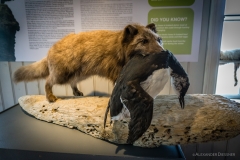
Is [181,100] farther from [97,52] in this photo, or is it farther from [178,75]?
[97,52]

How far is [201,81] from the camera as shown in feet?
4.09

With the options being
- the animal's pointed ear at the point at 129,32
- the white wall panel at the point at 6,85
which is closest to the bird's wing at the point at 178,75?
the animal's pointed ear at the point at 129,32

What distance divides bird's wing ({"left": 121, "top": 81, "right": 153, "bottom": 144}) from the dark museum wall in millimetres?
747

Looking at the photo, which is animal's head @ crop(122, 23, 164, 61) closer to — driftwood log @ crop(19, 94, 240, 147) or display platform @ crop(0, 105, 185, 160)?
driftwood log @ crop(19, 94, 240, 147)

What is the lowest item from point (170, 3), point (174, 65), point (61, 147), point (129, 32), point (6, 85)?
point (61, 147)

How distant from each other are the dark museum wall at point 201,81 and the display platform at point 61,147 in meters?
0.48

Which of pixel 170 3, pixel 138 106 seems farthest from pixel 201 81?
pixel 138 106

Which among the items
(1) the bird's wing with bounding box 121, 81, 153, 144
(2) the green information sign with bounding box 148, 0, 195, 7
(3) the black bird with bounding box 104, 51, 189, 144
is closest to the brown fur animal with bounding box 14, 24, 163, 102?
(3) the black bird with bounding box 104, 51, 189, 144

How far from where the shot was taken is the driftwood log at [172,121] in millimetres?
758

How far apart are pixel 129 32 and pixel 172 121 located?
48cm

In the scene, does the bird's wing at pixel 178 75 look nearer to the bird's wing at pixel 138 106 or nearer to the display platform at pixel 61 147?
the bird's wing at pixel 138 106

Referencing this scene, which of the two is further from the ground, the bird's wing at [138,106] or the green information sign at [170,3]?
the green information sign at [170,3]

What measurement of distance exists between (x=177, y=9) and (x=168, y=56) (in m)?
0.59

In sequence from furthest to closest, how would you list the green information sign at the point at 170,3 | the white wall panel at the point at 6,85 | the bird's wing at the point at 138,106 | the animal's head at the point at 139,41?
the white wall panel at the point at 6,85 < the green information sign at the point at 170,3 < the animal's head at the point at 139,41 < the bird's wing at the point at 138,106
